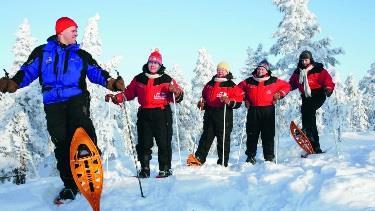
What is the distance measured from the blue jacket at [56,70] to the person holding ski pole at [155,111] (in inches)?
70.7

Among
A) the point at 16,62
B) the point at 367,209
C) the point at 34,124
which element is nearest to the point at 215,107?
the point at 367,209

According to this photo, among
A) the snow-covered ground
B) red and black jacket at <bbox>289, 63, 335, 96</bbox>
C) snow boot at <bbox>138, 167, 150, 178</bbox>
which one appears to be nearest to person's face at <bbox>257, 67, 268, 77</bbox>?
red and black jacket at <bbox>289, 63, 335, 96</bbox>

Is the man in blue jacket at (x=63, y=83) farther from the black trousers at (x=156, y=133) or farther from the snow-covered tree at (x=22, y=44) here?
the snow-covered tree at (x=22, y=44)

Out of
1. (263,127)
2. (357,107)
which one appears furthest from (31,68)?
(357,107)

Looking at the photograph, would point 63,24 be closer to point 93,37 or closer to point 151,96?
point 151,96

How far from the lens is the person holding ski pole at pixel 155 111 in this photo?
8.45 metres

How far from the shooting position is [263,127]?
1006 centimetres

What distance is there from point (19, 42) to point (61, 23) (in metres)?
24.3

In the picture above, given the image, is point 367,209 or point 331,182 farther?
point 331,182

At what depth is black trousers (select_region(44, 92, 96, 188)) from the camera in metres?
6.64

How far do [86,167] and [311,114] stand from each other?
20.7 ft

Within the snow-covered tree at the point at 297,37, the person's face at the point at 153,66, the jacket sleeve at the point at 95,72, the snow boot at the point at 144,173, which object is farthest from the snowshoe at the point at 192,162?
the snow-covered tree at the point at 297,37

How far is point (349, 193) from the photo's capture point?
5.60 m

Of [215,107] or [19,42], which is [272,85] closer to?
[215,107]
